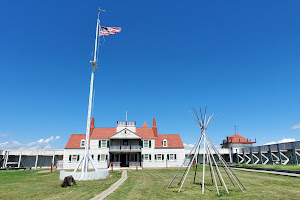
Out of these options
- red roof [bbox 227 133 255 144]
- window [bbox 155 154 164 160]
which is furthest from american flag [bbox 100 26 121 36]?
red roof [bbox 227 133 255 144]

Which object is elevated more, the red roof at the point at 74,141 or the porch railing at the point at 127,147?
the red roof at the point at 74,141

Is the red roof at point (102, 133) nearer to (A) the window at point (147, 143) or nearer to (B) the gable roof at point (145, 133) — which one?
(B) the gable roof at point (145, 133)

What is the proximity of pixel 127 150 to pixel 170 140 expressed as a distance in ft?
31.1

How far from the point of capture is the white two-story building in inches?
1401

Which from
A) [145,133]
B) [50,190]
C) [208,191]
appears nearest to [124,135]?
[145,133]

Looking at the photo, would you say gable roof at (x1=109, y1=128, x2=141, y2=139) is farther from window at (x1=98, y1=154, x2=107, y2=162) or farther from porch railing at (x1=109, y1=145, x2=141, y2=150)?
window at (x1=98, y1=154, x2=107, y2=162)

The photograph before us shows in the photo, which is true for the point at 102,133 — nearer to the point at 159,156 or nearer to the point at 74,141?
the point at 74,141

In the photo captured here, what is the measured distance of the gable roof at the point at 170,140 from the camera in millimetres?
37944

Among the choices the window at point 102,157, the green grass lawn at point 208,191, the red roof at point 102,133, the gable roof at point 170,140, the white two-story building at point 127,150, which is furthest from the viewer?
the gable roof at point 170,140

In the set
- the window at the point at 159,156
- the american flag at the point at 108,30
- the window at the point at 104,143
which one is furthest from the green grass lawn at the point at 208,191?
the window at the point at 104,143

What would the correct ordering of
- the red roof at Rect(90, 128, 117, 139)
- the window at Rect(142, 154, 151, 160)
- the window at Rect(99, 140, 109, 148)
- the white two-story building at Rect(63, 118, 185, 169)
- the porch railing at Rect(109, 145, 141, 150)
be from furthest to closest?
the red roof at Rect(90, 128, 117, 139) < the window at Rect(99, 140, 109, 148) < the window at Rect(142, 154, 151, 160) < the white two-story building at Rect(63, 118, 185, 169) < the porch railing at Rect(109, 145, 141, 150)

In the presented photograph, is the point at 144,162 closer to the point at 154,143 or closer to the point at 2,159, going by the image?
the point at 154,143

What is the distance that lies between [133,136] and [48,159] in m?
20.4

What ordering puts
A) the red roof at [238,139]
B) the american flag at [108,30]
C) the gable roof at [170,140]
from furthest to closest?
the red roof at [238,139] < the gable roof at [170,140] < the american flag at [108,30]
